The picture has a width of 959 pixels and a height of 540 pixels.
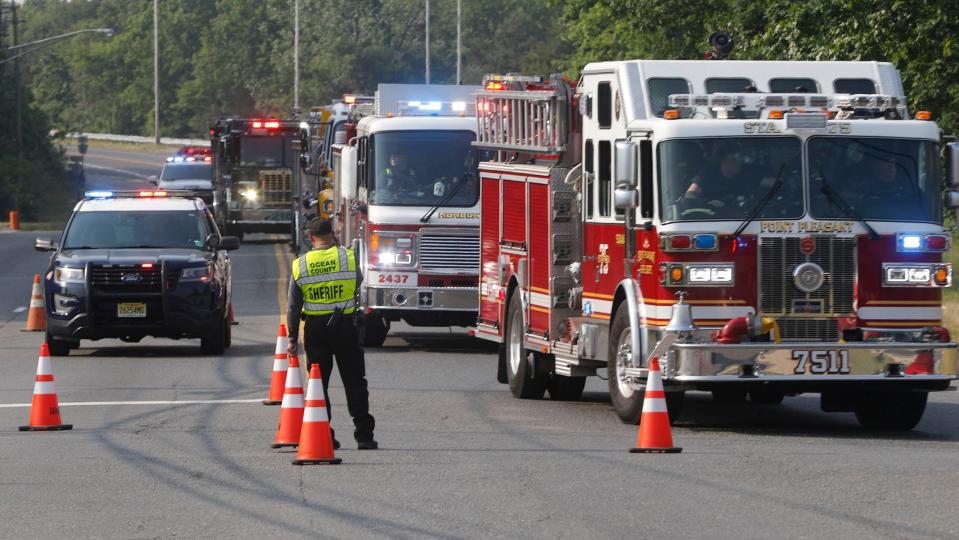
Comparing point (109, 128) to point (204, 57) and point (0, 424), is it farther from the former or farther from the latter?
point (0, 424)

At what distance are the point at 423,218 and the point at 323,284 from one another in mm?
8805

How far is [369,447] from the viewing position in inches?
528

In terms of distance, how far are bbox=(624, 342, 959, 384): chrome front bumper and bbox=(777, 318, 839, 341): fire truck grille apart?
18cm

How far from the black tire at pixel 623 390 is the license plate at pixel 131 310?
25.1ft

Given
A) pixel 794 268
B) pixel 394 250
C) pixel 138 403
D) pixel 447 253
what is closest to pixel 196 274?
pixel 394 250

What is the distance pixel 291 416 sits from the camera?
13328 millimetres

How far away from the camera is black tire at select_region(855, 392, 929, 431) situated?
49.2ft

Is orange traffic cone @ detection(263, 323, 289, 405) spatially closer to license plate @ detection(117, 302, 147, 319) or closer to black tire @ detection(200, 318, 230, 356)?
license plate @ detection(117, 302, 147, 319)

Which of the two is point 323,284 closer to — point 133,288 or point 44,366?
point 44,366

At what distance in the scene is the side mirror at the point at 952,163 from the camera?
14.5m

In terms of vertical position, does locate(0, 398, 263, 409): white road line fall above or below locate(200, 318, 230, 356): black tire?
below

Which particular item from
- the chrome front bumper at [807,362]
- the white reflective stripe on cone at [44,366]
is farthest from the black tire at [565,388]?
the white reflective stripe on cone at [44,366]

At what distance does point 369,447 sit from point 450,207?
8939 mm

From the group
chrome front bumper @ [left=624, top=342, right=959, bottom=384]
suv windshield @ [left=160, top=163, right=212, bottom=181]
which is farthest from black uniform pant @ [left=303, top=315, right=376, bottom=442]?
suv windshield @ [left=160, top=163, right=212, bottom=181]
